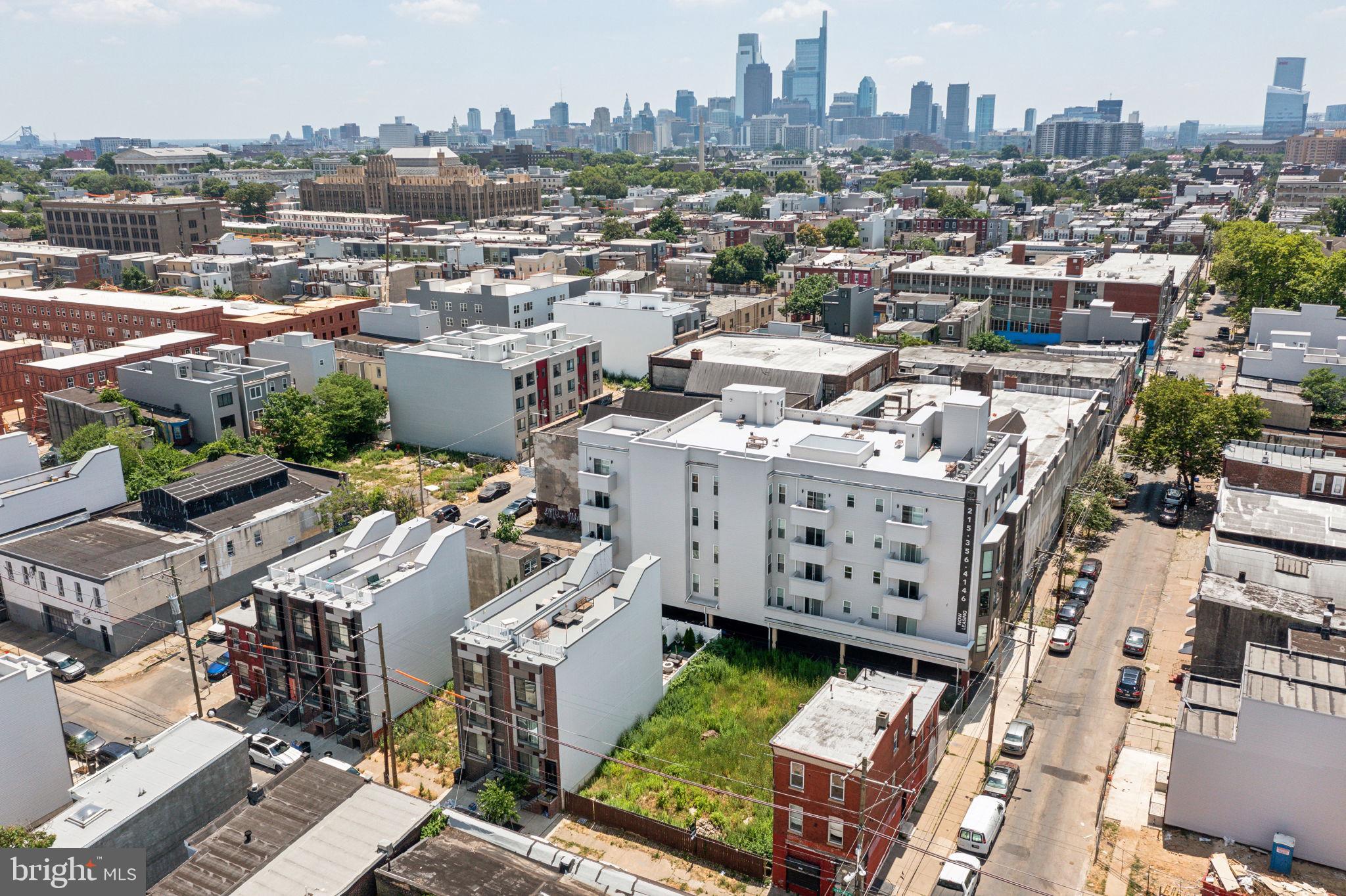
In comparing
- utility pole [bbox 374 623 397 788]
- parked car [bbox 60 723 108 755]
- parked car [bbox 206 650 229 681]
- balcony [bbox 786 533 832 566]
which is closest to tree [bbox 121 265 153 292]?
parked car [bbox 206 650 229 681]

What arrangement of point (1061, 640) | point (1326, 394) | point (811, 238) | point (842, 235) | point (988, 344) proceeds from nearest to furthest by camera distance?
point (1061, 640)
point (1326, 394)
point (988, 344)
point (842, 235)
point (811, 238)

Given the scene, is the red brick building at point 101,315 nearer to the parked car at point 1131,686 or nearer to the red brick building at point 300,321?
the red brick building at point 300,321

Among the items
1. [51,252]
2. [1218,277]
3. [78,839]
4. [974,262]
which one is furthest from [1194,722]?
[51,252]

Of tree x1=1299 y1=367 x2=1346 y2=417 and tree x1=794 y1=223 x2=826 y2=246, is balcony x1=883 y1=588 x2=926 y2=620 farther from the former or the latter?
tree x1=794 y1=223 x2=826 y2=246

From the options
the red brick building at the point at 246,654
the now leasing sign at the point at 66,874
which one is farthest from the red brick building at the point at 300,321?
the now leasing sign at the point at 66,874

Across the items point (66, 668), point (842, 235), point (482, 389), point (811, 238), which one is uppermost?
point (842, 235)

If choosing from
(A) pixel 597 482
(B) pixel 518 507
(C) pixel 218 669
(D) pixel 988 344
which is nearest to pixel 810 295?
(D) pixel 988 344

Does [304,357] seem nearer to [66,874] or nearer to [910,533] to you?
[66,874]
